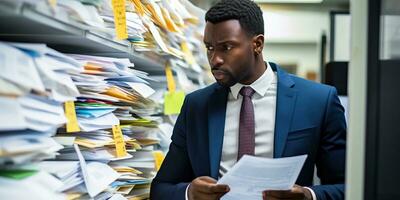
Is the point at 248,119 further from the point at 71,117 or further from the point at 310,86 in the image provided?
the point at 71,117

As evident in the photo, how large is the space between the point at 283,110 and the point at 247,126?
12 cm

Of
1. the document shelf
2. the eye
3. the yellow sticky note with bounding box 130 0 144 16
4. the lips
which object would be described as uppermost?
the yellow sticky note with bounding box 130 0 144 16

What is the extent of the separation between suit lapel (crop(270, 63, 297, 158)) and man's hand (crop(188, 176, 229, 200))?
23 cm

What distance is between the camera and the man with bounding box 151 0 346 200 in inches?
55.7

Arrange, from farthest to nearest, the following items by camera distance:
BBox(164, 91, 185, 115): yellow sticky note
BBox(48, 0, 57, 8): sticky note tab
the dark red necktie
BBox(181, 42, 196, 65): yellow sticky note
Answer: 1. BBox(181, 42, 196, 65): yellow sticky note
2. BBox(164, 91, 185, 115): yellow sticky note
3. the dark red necktie
4. BBox(48, 0, 57, 8): sticky note tab

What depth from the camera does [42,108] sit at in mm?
969

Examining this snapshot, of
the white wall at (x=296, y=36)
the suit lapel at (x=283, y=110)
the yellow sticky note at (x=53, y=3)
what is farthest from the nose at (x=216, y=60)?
the white wall at (x=296, y=36)

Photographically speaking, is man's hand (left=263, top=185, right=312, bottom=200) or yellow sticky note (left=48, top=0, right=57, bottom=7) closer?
yellow sticky note (left=48, top=0, right=57, bottom=7)

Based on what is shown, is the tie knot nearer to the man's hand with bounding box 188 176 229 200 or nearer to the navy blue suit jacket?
the navy blue suit jacket

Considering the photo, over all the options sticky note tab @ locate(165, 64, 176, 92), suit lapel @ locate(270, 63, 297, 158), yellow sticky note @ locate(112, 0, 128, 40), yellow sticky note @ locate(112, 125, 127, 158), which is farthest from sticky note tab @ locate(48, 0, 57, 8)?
sticky note tab @ locate(165, 64, 176, 92)

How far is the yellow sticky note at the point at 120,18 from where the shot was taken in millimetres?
1346

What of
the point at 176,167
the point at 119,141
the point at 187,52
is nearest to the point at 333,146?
the point at 176,167

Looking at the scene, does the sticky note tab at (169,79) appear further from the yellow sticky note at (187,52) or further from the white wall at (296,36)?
the white wall at (296,36)

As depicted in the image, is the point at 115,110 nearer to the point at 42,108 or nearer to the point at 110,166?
the point at 110,166
